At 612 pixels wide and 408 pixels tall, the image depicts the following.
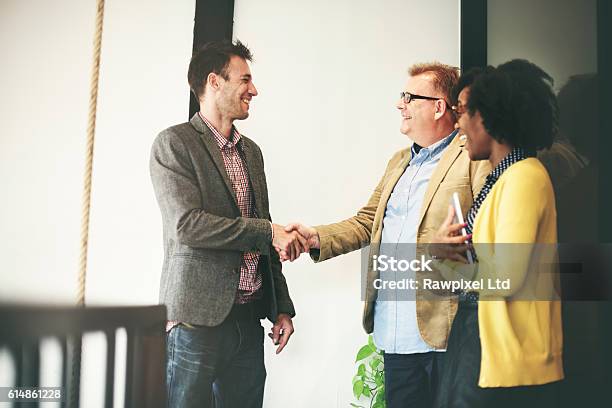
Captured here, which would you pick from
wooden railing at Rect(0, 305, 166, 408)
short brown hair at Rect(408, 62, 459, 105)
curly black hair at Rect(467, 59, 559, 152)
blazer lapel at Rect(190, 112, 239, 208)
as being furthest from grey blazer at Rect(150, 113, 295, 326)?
curly black hair at Rect(467, 59, 559, 152)

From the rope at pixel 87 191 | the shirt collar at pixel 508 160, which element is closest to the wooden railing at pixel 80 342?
the rope at pixel 87 191

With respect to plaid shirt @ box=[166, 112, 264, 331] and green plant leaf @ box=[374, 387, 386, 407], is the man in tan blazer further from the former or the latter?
plaid shirt @ box=[166, 112, 264, 331]

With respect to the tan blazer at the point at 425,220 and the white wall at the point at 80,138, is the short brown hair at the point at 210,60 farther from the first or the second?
the tan blazer at the point at 425,220

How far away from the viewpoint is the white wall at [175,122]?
2.27 m

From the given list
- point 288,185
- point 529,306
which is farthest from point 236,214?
point 529,306

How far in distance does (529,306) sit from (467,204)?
0.32 metres

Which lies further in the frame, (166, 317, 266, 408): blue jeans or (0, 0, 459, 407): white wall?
(0, 0, 459, 407): white wall

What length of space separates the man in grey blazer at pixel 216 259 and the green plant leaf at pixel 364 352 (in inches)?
8.9

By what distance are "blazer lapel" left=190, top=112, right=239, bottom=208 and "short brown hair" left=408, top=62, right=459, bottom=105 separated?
65cm

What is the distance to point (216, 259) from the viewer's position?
86.5 inches

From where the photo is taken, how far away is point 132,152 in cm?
240

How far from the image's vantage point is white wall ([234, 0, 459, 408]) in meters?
2.25

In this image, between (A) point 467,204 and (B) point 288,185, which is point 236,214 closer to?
(B) point 288,185

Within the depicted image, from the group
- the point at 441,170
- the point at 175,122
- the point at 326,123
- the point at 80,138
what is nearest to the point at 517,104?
the point at 441,170
